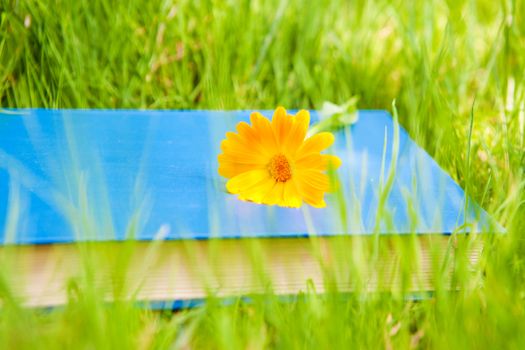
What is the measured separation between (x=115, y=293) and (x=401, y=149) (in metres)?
0.70

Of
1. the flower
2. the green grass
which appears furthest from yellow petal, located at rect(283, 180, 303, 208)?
the green grass

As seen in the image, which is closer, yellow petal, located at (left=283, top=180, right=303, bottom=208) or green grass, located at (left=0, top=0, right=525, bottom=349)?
green grass, located at (left=0, top=0, right=525, bottom=349)

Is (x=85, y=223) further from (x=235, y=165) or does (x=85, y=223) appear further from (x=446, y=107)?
(x=446, y=107)

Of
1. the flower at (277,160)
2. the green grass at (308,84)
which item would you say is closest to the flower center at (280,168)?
the flower at (277,160)

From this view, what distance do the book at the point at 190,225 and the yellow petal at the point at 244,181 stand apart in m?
0.02

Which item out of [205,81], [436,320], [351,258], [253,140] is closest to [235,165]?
[253,140]

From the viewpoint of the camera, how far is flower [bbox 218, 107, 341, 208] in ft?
3.58

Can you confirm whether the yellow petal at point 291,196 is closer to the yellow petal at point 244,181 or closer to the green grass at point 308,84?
the yellow petal at point 244,181

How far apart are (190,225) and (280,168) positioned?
0.59ft

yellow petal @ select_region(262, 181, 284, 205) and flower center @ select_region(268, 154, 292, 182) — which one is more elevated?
flower center @ select_region(268, 154, 292, 182)

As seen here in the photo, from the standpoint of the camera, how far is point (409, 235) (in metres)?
1.05

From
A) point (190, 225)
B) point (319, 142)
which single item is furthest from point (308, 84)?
point (190, 225)

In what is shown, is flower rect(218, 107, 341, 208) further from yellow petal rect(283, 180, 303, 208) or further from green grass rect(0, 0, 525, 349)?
green grass rect(0, 0, 525, 349)

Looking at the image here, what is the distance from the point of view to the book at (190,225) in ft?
3.16
